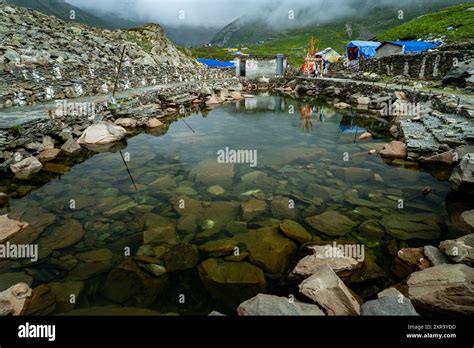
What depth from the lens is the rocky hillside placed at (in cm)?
1495

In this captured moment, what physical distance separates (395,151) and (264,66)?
59420mm

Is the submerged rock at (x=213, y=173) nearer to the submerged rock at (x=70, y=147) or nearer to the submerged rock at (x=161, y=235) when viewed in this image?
the submerged rock at (x=161, y=235)

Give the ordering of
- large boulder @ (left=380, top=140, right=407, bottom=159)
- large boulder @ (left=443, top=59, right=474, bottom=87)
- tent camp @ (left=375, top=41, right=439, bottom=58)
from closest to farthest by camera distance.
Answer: large boulder @ (left=380, top=140, right=407, bottom=159), large boulder @ (left=443, top=59, right=474, bottom=87), tent camp @ (left=375, top=41, right=439, bottom=58)

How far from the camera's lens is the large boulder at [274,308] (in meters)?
3.79

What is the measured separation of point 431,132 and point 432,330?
464 inches

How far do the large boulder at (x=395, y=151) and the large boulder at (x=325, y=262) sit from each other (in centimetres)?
799

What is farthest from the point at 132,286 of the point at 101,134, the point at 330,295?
the point at 101,134

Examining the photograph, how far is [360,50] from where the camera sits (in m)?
54.0

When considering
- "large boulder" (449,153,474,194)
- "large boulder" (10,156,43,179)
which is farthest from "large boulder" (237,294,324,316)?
"large boulder" (10,156,43,179)

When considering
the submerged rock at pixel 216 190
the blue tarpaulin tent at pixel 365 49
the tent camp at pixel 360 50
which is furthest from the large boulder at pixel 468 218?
the blue tarpaulin tent at pixel 365 49

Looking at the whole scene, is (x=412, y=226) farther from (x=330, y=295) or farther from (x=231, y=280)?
(x=231, y=280)

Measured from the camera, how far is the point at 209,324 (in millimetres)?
3523

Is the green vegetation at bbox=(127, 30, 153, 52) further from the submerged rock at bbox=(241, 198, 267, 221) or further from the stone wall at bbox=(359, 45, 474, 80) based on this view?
the submerged rock at bbox=(241, 198, 267, 221)

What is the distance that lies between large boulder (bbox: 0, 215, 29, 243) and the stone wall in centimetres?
3407
